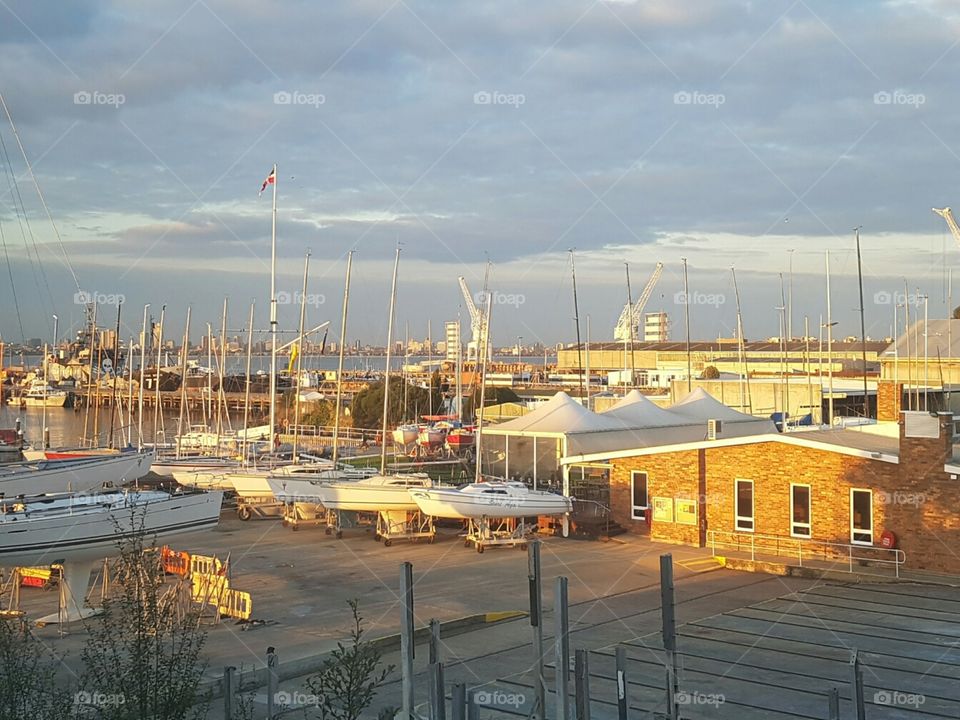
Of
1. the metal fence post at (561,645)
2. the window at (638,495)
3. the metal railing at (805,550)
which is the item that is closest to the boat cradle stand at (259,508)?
the window at (638,495)

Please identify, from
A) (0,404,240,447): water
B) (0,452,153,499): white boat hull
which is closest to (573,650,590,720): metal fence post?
(0,452,153,499): white boat hull

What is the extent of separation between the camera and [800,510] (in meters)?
24.6

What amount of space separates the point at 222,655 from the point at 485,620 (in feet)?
16.1

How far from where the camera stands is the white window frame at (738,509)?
25.4 meters

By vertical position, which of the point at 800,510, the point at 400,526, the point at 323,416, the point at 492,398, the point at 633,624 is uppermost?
the point at 492,398

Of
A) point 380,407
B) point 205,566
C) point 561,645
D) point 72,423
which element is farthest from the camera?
point 72,423

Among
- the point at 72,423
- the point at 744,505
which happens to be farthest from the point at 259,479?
the point at 72,423

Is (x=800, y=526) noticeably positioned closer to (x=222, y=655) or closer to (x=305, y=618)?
(x=305, y=618)

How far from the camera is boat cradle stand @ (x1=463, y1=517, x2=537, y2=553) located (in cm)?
2709

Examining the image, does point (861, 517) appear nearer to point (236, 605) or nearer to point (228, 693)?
point (236, 605)

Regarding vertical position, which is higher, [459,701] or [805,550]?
[459,701]

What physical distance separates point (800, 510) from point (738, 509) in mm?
1726

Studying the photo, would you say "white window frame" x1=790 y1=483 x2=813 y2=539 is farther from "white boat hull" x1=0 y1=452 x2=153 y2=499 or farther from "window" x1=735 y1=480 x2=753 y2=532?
"white boat hull" x1=0 y1=452 x2=153 y2=499

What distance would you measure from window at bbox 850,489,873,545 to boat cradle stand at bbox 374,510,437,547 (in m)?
11.8
